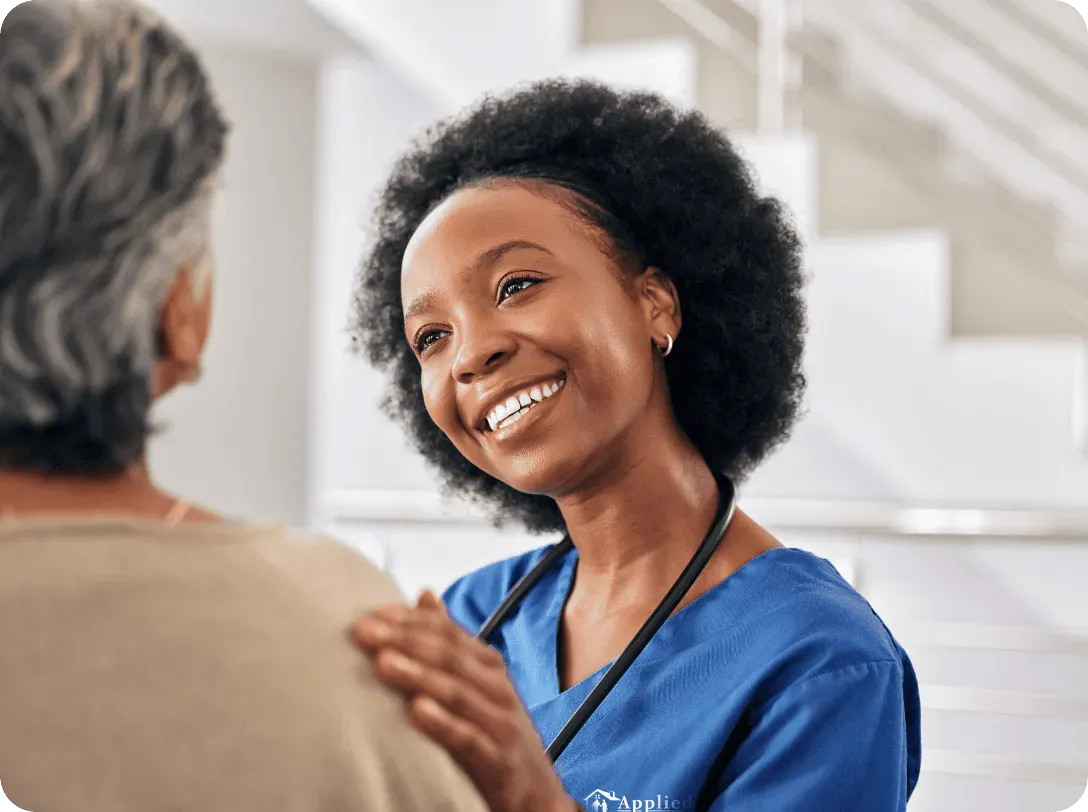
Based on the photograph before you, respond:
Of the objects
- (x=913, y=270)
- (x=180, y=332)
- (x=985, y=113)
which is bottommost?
(x=913, y=270)

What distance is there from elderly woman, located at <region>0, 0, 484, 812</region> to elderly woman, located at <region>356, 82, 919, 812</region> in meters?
0.14

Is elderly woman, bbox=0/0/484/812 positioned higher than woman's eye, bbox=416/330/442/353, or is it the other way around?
elderly woman, bbox=0/0/484/812

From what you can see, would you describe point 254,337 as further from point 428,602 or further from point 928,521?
point 928,521

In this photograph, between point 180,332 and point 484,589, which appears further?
point 484,589

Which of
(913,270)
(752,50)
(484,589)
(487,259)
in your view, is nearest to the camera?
(487,259)

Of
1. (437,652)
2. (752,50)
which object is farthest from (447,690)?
(752,50)

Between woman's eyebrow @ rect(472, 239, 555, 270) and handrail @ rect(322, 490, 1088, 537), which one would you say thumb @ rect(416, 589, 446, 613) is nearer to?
woman's eyebrow @ rect(472, 239, 555, 270)

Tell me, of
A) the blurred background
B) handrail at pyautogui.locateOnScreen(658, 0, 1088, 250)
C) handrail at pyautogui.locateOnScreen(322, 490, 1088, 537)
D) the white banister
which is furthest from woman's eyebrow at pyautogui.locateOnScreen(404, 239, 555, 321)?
handrail at pyautogui.locateOnScreen(658, 0, 1088, 250)

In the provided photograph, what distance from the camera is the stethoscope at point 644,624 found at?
720mm

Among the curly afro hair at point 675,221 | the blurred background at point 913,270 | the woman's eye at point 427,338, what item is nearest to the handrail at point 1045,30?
the blurred background at point 913,270

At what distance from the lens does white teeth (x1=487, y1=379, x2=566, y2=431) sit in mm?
715

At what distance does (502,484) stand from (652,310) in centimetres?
30

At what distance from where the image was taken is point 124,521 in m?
0.36

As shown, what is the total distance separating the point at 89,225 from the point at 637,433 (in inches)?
19.4
